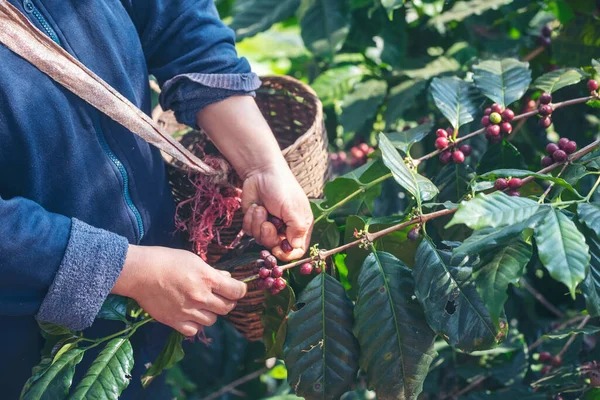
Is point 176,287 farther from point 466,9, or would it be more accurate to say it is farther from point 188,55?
point 466,9

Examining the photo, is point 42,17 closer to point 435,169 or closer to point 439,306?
point 439,306

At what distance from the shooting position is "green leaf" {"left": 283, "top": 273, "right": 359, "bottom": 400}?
1024mm

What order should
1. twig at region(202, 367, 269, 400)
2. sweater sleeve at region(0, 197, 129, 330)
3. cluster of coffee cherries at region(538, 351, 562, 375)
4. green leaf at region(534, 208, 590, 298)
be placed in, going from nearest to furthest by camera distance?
green leaf at region(534, 208, 590, 298) < sweater sleeve at region(0, 197, 129, 330) < cluster of coffee cherries at region(538, 351, 562, 375) < twig at region(202, 367, 269, 400)

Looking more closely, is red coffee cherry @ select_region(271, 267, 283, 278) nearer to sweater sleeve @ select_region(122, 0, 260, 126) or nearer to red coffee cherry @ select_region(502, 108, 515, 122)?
sweater sleeve @ select_region(122, 0, 260, 126)

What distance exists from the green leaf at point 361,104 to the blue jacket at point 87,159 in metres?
0.45

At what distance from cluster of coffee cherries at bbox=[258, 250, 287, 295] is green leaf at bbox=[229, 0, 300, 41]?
2.83 ft

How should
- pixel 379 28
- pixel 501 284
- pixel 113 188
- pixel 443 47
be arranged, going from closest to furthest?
1. pixel 501 284
2. pixel 113 188
3. pixel 379 28
4. pixel 443 47

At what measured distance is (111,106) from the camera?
1024 mm

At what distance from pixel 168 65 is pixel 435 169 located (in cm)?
67

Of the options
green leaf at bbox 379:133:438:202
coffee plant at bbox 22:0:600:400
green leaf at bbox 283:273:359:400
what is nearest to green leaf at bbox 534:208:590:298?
coffee plant at bbox 22:0:600:400

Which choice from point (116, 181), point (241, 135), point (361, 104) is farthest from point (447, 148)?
point (116, 181)

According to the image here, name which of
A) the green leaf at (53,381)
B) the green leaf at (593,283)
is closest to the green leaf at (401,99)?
the green leaf at (593,283)

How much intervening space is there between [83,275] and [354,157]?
3.00ft

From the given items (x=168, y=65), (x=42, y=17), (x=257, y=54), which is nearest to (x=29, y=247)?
(x=42, y=17)
